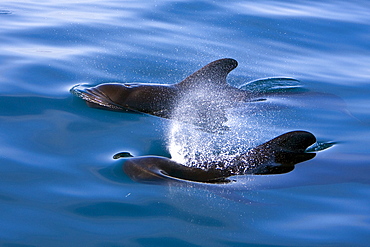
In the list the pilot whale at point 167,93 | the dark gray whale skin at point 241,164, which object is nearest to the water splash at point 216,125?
the pilot whale at point 167,93

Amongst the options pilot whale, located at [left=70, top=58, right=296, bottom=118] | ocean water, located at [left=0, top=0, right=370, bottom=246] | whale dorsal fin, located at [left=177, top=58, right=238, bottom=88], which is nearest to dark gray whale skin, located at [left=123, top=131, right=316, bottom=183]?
ocean water, located at [left=0, top=0, right=370, bottom=246]

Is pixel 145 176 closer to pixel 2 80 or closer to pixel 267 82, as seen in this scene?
pixel 2 80

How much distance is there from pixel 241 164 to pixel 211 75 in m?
2.60

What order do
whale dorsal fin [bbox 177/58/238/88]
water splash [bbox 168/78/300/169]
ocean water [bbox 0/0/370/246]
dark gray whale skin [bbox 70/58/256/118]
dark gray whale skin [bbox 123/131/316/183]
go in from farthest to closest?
1. whale dorsal fin [bbox 177/58/238/88]
2. dark gray whale skin [bbox 70/58/256/118]
3. water splash [bbox 168/78/300/169]
4. dark gray whale skin [bbox 123/131/316/183]
5. ocean water [bbox 0/0/370/246]

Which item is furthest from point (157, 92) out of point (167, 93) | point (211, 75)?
point (211, 75)

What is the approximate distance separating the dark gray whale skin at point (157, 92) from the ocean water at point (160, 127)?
248mm

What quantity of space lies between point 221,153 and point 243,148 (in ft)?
1.09

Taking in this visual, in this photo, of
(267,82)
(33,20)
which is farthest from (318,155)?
(33,20)

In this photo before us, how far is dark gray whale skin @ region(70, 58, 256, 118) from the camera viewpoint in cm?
738

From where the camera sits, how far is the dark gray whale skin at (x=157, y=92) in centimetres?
738

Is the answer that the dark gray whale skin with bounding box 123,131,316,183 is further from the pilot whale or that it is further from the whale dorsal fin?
the whale dorsal fin

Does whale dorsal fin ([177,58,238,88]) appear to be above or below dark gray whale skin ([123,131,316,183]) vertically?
above

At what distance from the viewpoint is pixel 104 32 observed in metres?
10.5

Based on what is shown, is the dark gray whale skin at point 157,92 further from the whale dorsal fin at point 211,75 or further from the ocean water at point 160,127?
the ocean water at point 160,127
